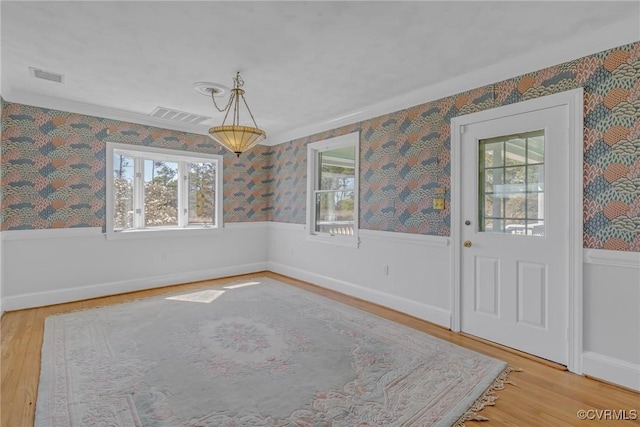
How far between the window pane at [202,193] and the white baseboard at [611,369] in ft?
17.0

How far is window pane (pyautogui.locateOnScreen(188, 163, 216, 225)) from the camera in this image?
5449 mm

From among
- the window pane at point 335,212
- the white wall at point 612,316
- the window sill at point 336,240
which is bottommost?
the white wall at point 612,316

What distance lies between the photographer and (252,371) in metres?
2.48

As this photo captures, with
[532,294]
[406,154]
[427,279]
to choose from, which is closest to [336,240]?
[427,279]

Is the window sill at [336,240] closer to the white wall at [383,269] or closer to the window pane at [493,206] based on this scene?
the white wall at [383,269]

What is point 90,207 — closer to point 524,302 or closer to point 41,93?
point 41,93

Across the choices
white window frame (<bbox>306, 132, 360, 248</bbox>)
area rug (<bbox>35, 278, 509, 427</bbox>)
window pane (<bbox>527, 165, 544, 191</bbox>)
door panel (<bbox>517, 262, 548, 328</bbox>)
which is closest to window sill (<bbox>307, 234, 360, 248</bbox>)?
white window frame (<bbox>306, 132, 360, 248</bbox>)

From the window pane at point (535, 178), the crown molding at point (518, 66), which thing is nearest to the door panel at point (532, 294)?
the window pane at point (535, 178)

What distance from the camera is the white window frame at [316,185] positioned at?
447 centimetres

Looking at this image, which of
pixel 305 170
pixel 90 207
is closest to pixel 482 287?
pixel 305 170

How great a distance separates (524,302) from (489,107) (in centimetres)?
182

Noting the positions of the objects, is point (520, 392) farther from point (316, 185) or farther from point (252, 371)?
point (316, 185)

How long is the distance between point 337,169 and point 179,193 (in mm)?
2634

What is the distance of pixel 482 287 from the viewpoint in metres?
3.14
